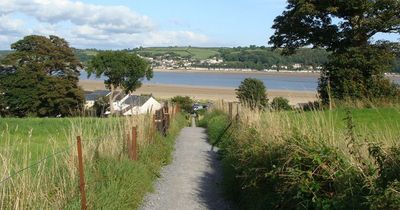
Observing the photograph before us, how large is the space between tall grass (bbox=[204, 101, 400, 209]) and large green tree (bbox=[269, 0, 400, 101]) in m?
16.2

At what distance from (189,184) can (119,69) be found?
68.0 metres

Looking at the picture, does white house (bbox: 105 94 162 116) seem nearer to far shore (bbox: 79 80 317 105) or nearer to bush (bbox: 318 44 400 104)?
bush (bbox: 318 44 400 104)

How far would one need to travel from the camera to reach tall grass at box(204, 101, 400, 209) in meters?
5.29

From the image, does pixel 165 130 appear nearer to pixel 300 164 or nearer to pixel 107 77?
pixel 300 164

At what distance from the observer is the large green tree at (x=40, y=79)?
59.1 m

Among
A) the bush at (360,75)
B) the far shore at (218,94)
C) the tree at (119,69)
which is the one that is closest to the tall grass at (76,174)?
the bush at (360,75)

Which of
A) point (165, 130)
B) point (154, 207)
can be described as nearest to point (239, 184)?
point (154, 207)

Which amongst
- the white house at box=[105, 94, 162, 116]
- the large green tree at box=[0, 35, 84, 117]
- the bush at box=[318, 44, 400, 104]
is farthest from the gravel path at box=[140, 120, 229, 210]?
the large green tree at box=[0, 35, 84, 117]

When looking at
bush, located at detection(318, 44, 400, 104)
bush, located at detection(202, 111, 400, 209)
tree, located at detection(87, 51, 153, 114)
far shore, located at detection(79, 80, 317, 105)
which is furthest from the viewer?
far shore, located at detection(79, 80, 317, 105)

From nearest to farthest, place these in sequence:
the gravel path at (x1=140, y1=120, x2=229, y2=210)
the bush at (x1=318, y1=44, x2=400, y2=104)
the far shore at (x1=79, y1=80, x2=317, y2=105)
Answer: the gravel path at (x1=140, y1=120, x2=229, y2=210) → the bush at (x1=318, y1=44, x2=400, y2=104) → the far shore at (x1=79, y1=80, x2=317, y2=105)

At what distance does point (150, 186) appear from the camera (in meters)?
11.4

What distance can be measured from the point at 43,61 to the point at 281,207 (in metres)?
58.3

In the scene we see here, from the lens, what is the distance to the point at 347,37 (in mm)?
28266

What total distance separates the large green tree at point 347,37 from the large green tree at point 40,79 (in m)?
33.7
